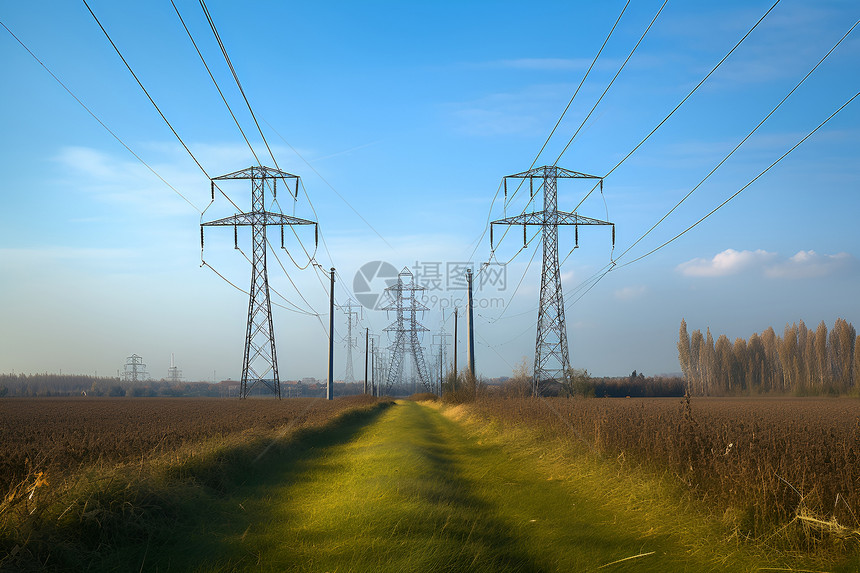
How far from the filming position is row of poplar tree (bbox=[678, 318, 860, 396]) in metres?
83.1

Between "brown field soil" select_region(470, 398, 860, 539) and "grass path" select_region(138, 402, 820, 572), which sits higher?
"brown field soil" select_region(470, 398, 860, 539)

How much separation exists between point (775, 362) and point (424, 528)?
354 feet

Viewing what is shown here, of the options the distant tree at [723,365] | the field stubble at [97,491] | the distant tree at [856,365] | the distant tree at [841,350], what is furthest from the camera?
the distant tree at [723,365]

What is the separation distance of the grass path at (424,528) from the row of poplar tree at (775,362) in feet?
253

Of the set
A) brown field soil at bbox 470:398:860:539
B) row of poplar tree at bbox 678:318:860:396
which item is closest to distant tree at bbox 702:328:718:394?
row of poplar tree at bbox 678:318:860:396

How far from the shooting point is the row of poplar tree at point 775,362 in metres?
83.1

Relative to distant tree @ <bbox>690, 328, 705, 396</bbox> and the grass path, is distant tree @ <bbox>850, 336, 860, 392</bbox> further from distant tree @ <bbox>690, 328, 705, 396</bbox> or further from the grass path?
the grass path

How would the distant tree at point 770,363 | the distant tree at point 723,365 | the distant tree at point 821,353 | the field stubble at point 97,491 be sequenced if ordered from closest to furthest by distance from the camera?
1. the field stubble at point 97,491
2. the distant tree at point 821,353
3. the distant tree at point 770,363
4. the distant tree at point 723,365

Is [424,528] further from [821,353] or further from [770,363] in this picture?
[770,363]

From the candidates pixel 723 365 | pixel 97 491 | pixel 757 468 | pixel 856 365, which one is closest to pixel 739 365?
pixel 723 365

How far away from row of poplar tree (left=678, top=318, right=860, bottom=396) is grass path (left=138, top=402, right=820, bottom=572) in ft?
253

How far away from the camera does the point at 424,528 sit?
291 inches

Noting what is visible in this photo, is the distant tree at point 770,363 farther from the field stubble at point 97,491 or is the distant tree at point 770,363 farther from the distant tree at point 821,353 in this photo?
the field stubble at point 97,491

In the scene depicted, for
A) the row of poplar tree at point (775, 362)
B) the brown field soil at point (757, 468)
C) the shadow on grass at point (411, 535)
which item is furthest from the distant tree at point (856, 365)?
the shadow on grass at point (411, 535)
